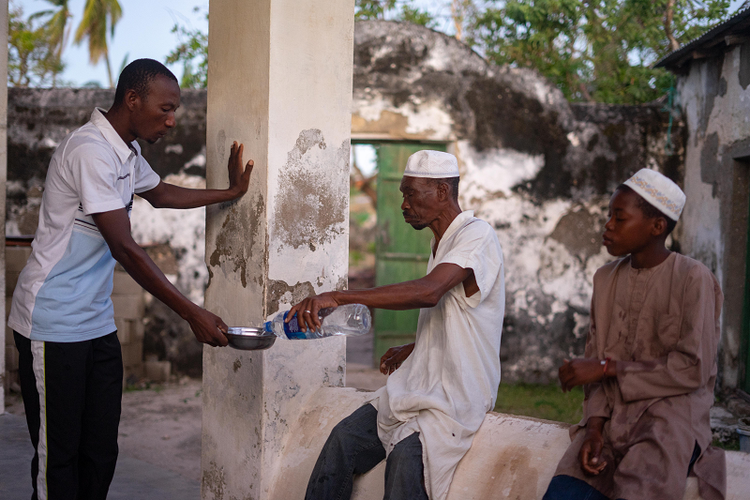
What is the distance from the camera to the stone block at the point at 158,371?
653 cm

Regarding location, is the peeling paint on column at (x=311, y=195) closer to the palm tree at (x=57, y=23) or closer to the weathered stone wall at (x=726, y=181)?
the weathered stone wall at (x=726, y=181)

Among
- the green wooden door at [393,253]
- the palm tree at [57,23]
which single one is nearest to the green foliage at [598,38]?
the green wooden door at [393,253]

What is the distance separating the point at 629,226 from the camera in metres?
2.04

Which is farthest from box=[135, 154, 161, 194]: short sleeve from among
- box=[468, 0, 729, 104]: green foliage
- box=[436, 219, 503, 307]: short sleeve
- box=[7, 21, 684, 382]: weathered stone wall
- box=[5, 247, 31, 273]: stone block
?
box=[468, 0, 729, 104]: green foliage

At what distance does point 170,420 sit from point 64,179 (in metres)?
3.61

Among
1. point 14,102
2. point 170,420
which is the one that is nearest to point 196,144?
point 14,102

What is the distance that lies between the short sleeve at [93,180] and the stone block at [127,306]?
4403mm

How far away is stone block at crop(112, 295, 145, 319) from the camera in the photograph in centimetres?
640

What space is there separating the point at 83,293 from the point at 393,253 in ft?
15.6

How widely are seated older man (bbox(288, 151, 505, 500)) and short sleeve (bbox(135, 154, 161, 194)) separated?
104 cm

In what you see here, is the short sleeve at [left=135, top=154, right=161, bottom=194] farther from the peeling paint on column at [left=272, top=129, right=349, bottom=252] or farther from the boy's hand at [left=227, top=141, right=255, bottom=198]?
the peeling paint on column at [left=272, top=129, right=349, bottom=252]

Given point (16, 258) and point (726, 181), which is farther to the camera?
point (16, 258)

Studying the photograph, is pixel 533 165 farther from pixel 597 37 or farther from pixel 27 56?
pixel 27 56

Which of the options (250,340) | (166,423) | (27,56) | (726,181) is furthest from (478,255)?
(27,56)
